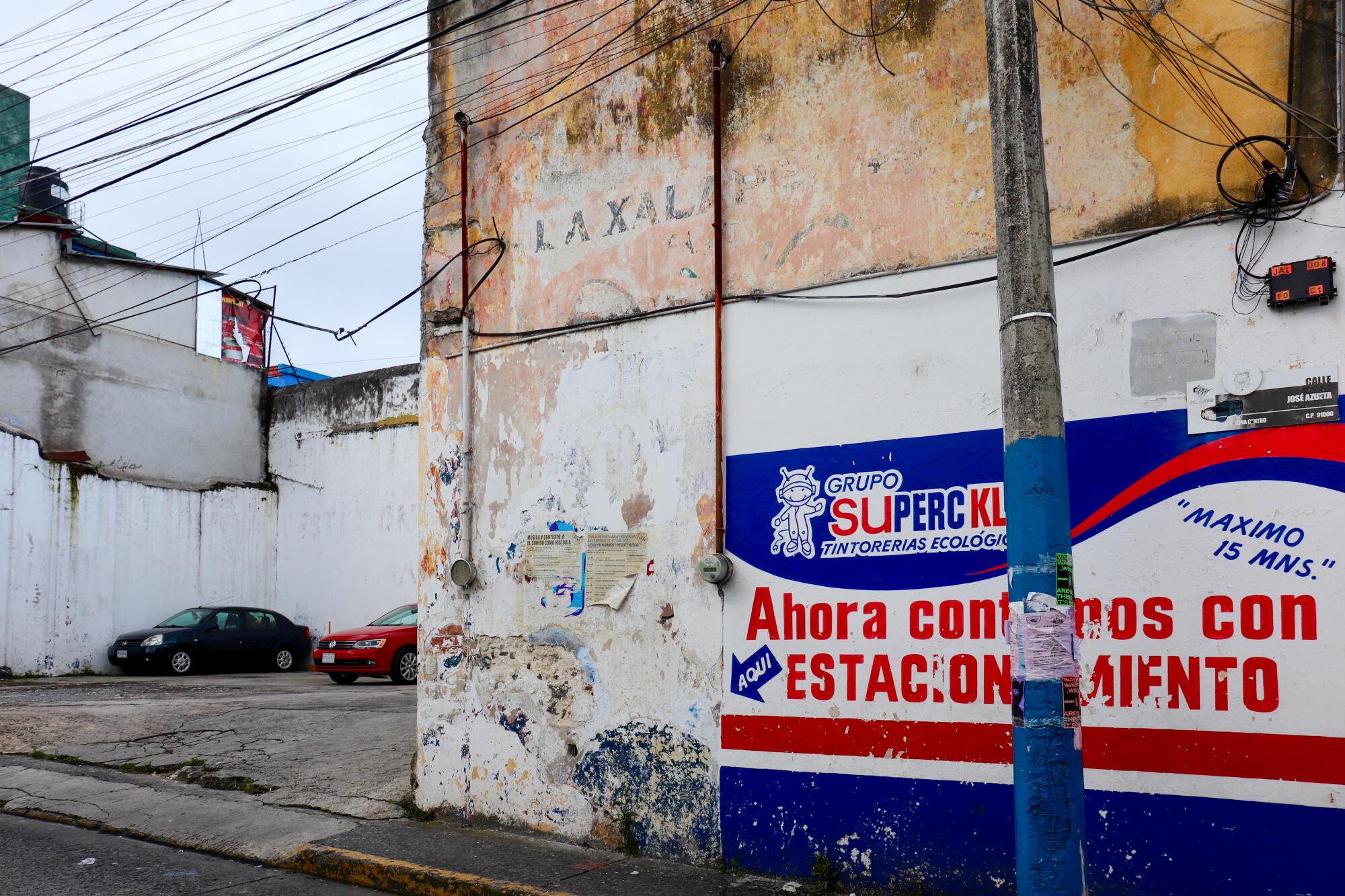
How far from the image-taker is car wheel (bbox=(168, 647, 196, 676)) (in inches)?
776

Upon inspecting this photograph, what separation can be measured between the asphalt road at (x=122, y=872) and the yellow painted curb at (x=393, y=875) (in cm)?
7

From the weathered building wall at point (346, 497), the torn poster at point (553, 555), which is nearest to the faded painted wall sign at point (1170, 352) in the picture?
the torn poster at point (553, 555)

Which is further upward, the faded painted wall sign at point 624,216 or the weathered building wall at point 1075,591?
the faded painted wall sign at point 624,216

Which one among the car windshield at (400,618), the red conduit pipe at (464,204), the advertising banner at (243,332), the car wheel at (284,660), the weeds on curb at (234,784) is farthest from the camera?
the advertising banner at (243,332)

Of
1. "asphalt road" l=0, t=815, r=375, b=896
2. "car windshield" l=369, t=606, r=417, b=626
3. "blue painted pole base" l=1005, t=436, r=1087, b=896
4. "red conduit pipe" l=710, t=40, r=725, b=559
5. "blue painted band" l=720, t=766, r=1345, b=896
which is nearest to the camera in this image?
"blue painted pole base" l=1005, t=436, r=1087, b=896

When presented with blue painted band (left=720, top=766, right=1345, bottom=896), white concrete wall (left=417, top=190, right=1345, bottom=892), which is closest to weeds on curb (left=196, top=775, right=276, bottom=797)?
white concrete wall (left=417, top=190, right=1345, bottom=892)

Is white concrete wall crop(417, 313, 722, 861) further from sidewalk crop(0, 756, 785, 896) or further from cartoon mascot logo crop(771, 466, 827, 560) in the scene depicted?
cartoon mascot logo crop(771, 466, 827, 560)

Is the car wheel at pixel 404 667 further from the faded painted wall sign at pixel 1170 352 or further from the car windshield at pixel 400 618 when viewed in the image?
the faded painted wall sign at pixel 1170 352

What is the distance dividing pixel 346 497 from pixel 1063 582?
65.2 ft

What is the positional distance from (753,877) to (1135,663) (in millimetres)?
2496

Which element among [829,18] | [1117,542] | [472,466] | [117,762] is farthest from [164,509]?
[1117,542]

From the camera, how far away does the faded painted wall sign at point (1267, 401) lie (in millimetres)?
4875

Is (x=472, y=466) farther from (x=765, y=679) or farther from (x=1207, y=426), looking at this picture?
(x=1207, y=426)

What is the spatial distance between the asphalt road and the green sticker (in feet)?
14.9
